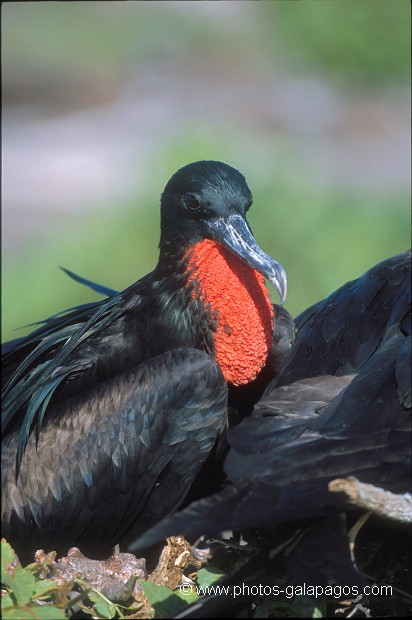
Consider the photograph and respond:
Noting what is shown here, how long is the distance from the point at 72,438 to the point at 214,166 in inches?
30.9

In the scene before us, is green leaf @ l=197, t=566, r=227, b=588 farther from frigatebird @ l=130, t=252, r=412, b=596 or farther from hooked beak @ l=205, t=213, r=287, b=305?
hooked beak @ l=205, t=213, r=287, b=305

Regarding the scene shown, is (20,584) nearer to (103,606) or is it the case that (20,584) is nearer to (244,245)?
(103,606)

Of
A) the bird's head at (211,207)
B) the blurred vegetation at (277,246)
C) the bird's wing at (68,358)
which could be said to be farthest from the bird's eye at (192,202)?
the blurred vegetation at (277,246)

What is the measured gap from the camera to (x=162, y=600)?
2.01m

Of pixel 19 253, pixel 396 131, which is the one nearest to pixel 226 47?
pixel 396 131

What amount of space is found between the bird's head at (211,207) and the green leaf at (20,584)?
0.98m

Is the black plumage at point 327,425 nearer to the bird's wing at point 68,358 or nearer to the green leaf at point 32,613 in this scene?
the green leaf at point 32,613

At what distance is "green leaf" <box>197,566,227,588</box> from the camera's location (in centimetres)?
226

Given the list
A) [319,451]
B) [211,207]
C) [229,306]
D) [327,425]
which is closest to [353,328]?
[229,306]

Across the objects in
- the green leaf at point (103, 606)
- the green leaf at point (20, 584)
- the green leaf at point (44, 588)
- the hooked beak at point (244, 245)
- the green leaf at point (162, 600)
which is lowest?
the green leaf at point (103, 606)

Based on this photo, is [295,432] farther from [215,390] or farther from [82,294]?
Result: [82,294]

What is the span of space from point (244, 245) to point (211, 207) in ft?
0.47

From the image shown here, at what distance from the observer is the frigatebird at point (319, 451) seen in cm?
188

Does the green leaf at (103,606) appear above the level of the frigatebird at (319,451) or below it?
below
